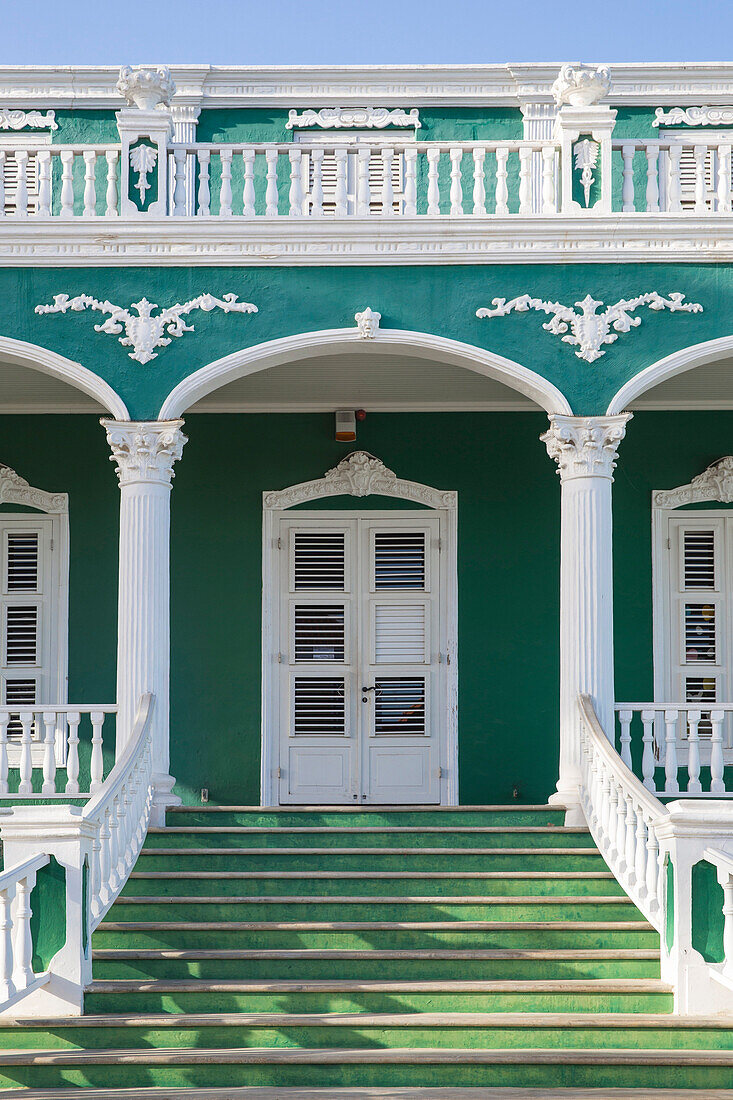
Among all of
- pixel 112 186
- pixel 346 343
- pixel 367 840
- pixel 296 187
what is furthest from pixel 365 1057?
pixel 112 186

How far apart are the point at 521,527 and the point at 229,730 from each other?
290 centimetres

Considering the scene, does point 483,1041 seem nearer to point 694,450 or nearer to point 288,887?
point 288,887

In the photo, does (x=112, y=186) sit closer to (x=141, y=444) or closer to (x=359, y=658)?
(x=141, y=444)

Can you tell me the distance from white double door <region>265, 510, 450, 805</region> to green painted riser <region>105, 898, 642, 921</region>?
2.91 metres

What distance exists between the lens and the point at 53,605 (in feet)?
33.7

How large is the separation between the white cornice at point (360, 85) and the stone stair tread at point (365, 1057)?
866cm

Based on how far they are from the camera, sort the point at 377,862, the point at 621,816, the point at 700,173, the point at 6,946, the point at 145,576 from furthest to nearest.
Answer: the point at 700,173 → the point at 145,576 → the point at 377,862 → the point at 621,816 → the point at 6,946

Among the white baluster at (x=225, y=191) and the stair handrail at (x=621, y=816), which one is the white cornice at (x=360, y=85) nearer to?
the white baluster at (x=225, y=191)

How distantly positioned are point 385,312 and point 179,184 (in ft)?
5.61

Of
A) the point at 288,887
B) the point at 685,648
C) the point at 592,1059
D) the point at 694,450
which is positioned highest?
the point at 694,450

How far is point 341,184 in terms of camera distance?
8.41 meters

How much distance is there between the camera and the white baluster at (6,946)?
581 centimetres

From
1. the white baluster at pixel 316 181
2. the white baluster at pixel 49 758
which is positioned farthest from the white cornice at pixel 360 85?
the white baluster at pixel 49 758

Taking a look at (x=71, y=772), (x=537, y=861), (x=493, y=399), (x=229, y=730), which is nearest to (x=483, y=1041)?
(x=537, y=861)
